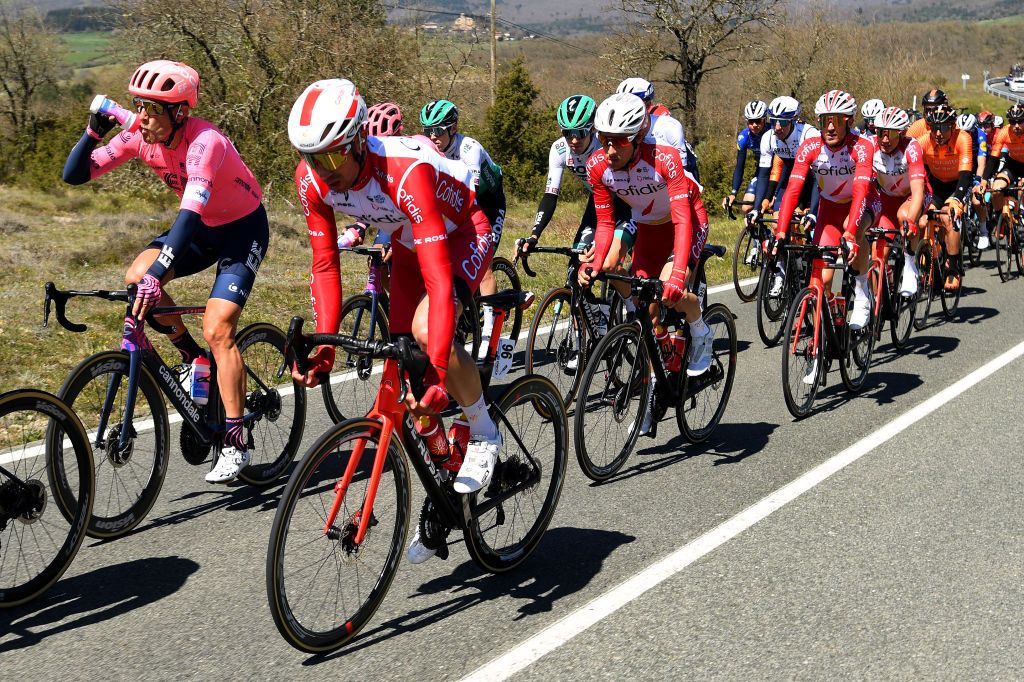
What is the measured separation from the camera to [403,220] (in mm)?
4496

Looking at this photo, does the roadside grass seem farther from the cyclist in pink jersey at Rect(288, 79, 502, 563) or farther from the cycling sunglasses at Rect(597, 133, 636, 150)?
the cycling sunglasses at Rect(597, 133, 636, 150)

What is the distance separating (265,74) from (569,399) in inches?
697

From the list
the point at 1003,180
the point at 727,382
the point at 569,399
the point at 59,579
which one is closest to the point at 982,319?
the point at 1003,180

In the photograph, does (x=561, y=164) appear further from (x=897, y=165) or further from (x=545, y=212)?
(x=897, y=165)

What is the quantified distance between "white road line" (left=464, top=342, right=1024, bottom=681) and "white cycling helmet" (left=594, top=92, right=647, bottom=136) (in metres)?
2.25

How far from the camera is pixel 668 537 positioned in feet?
17.4

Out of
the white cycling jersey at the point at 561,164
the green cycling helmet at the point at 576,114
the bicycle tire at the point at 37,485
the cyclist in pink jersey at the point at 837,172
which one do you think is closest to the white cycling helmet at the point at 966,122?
the cyclist in pink jersey at the point at 837,172

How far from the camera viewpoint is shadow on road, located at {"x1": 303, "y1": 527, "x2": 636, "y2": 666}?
14.1 feet

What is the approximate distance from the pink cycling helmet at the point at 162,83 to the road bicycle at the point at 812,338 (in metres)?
4.28

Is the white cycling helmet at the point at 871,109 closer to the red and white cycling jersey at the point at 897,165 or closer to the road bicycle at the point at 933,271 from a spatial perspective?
the red and white cycling jersey at the point at 897,165

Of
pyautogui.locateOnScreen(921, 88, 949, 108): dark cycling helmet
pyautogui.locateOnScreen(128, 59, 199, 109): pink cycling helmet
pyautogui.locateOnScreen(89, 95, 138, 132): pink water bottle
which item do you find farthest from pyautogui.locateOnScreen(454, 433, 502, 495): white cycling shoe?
pyautogui.locateOnScreen(921, 88, 949, 108): dark cycling helmet

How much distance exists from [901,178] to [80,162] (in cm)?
782

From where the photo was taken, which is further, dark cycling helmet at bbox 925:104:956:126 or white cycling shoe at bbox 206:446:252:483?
dark cycling helmet at bbox 925:104:956:126

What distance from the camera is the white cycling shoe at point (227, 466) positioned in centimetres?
545
